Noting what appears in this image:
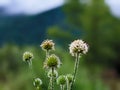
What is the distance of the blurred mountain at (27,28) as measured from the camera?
3322 centimetres

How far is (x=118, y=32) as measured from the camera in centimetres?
2239

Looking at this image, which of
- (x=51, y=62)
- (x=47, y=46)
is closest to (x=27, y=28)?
(x=47, y=46)

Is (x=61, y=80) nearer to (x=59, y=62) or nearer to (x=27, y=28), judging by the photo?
(x=59, y=62)

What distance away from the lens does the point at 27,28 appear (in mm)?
37594

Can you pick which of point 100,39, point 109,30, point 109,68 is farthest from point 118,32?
point 109,68

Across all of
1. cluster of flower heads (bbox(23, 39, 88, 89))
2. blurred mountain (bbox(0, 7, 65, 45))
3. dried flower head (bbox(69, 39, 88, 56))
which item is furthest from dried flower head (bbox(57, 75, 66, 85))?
blurred mountain (bbox(0, 7, 65, 45))

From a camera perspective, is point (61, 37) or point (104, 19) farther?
point (61, 37)

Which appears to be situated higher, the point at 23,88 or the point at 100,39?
the point at 100,39

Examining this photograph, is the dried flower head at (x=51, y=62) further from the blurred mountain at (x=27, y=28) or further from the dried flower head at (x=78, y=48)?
the blurred mountain at (x=27, y=28)

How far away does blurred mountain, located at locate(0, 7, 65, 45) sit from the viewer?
1308 inches

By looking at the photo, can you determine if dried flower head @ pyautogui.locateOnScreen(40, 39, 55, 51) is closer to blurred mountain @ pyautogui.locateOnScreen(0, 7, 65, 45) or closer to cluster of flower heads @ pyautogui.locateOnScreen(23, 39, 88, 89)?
cluster of flower heads @ pyautogui.locateOnScreen(23, 39, 88, 89)

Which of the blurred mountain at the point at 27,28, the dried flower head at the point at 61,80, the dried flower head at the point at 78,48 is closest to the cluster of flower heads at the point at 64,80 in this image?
the dried flower head at the point at 61,80

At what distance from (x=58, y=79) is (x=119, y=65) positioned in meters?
24.0

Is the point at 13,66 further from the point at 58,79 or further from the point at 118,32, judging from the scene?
the point at 58,79
